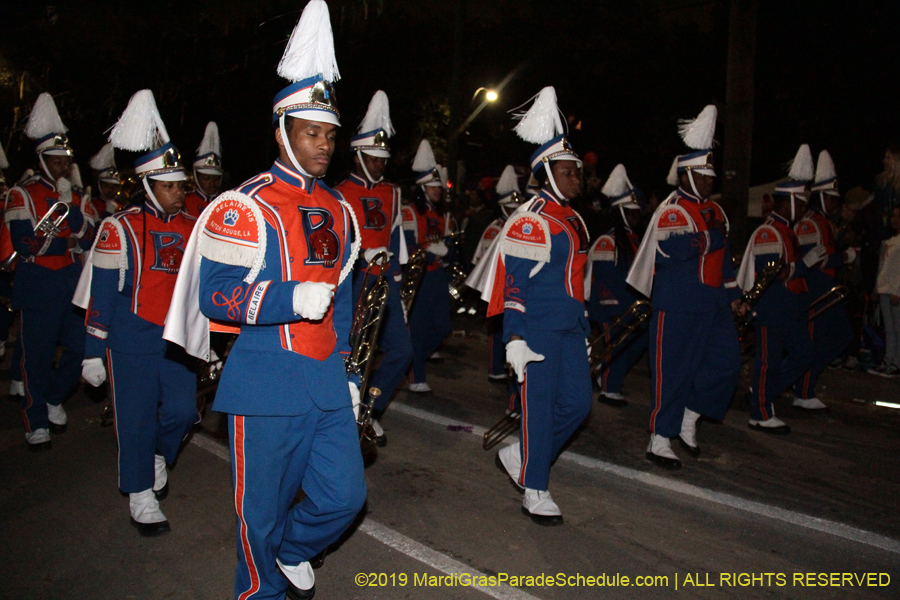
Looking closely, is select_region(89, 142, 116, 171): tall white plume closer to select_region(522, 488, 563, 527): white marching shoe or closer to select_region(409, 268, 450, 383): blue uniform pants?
select_region(409, 268, 450, 383): blue uniform pants

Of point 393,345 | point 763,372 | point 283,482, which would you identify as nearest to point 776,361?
point 763,372

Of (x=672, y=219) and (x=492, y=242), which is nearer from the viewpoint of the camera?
(x=672, y=219)

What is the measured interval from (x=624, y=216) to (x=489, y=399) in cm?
245

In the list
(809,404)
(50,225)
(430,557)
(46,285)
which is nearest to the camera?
(430,557)

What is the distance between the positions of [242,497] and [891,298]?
27.8ft

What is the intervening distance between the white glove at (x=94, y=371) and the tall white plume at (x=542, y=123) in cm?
303

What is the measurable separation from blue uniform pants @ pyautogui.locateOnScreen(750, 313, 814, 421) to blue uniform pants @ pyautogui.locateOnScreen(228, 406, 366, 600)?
4.80m

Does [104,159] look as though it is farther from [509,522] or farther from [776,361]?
[776,361]

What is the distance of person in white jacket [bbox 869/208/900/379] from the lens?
895cm

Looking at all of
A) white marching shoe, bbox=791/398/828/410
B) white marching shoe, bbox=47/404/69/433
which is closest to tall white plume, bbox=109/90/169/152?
white marching shoe, bbox=47/404/69/433

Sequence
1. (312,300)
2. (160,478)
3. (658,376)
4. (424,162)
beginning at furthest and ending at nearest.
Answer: (424,162) → (658,376) → (160,478) → (312,300)

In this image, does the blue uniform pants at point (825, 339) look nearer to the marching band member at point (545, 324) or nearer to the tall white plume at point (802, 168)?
the tall white plume at point (802, 168)

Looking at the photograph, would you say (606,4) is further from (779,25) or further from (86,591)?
(86,591)

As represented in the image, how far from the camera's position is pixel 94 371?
4.33 m
